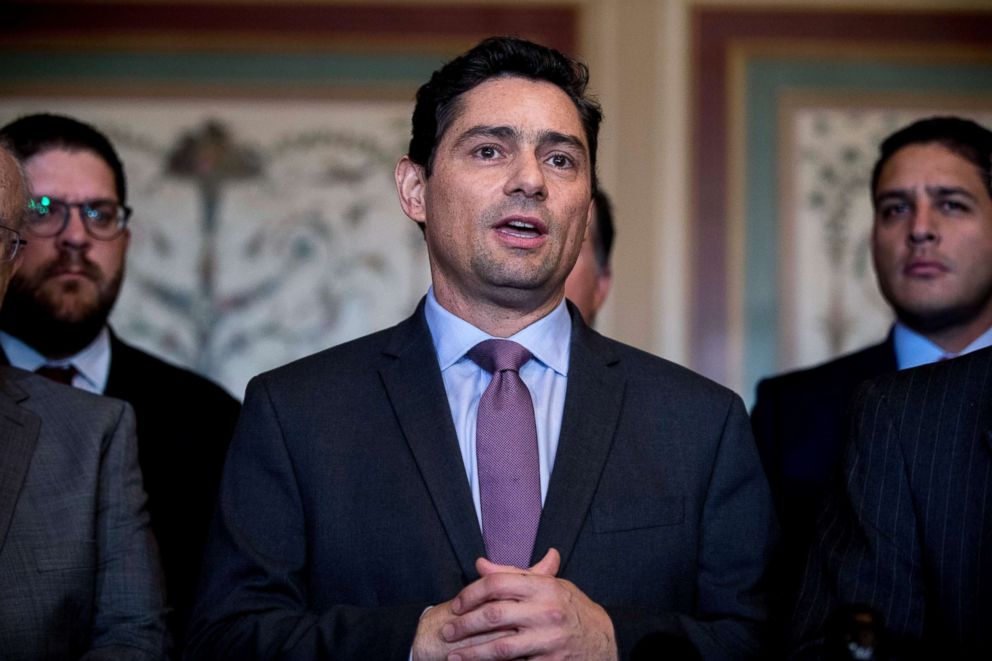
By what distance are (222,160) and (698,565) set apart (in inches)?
105

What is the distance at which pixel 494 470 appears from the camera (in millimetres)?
2197

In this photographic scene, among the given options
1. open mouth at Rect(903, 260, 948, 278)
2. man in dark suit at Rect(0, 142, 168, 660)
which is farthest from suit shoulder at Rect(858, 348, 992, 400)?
man in dark suit at Rect(0, 142, 168, 660)

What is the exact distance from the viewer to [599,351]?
7.88 feet

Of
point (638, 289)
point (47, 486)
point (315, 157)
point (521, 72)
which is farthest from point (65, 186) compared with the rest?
point (638, 289)

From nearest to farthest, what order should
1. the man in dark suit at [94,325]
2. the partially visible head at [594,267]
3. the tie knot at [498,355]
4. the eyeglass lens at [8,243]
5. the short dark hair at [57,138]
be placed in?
the tie knot at [498,355] < the eyeglass lens at [8,243] < the man in dark suit at [94,325] < the short dark hair at [57,138] < the partially visible head at [594,267]

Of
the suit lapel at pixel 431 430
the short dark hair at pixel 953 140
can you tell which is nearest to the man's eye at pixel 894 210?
the short dark hair at pixel 953 140

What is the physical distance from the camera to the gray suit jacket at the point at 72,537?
227 centimetres

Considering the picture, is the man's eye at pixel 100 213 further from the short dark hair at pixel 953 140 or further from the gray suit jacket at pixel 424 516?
the short dark hair at pixel 953 140

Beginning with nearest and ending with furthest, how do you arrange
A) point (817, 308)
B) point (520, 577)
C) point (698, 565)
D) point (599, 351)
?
point (520, 577) < point (698, 565) < point (599, 351) < point (817, 308)

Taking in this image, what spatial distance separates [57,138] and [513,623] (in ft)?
5.74

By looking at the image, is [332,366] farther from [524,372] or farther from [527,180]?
[527,180]

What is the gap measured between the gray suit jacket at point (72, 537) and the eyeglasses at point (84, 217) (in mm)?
595

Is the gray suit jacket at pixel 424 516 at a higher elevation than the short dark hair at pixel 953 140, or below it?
below

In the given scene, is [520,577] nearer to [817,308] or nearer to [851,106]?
[817,308]
